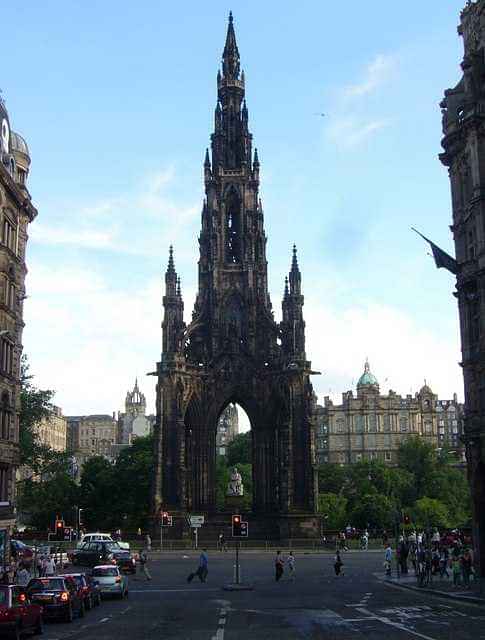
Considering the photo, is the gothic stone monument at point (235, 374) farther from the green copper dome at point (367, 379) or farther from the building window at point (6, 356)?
the green copper dome at point (367, 379)

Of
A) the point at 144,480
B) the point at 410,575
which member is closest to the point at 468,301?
the point at 410,575

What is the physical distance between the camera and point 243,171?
8762 cm

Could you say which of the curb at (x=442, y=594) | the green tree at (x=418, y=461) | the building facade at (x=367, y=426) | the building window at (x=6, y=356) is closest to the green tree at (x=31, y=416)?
the building window at (x=6, y=356)

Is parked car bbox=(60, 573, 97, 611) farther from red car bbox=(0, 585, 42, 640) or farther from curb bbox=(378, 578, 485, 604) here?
curb bbox=(378, 578, 485, 604)

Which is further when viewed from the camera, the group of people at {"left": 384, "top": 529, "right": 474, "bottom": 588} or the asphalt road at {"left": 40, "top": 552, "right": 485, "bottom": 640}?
the group of people at {"left": 384, "top": 529, "right": 474, "bottom": 588}

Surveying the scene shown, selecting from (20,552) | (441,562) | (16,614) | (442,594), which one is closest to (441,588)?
(442,594)

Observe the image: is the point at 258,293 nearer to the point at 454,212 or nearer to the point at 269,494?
the point at 269,494

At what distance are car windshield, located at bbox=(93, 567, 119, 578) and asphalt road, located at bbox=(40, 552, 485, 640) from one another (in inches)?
48.3

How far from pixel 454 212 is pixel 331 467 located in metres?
85.6

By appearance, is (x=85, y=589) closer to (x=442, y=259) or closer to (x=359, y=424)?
(x=442, y=259)

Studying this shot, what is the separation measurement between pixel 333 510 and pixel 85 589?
6936 cm

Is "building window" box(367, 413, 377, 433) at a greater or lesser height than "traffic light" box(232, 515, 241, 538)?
greater

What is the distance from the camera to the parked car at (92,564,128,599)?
112ft

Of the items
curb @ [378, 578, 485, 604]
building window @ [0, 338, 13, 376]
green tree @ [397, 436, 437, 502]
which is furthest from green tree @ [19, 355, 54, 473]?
green tree @ [397, 436, 437, 502]
